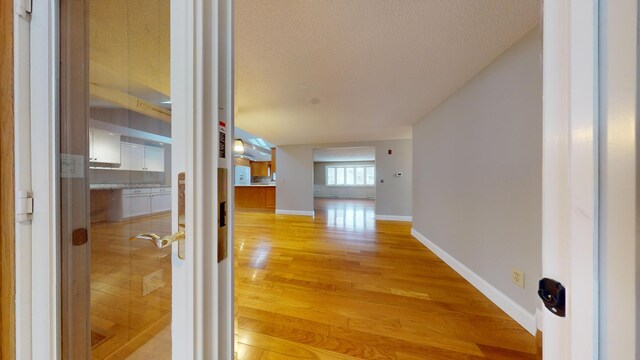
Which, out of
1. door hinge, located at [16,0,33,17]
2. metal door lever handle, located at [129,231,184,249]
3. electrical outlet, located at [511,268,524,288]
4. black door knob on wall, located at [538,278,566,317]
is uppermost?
door hinge, located at [16,0,33,17]

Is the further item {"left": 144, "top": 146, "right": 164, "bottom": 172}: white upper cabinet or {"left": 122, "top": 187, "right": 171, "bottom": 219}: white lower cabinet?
{"left": 122, "top": 187, "right": 171, "bottom": 219}: white lower cabinet

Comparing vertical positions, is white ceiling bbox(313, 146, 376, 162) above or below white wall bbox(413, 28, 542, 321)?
above

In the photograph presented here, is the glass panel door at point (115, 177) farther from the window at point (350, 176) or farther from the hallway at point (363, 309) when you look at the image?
the window at point (350, 176)

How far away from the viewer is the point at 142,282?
0.89 meters

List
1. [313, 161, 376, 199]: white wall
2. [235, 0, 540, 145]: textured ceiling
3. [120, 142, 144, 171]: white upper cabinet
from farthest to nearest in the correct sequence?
[313, 161, 376, 199]: white wall, [235, 0, 540, 145]: textured ceiling, [120, 142, 144, 171]: white upper cabinet

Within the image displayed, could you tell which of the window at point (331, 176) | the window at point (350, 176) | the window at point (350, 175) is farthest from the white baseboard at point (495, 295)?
the window at point (331, 176)

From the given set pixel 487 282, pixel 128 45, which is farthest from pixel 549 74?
pixel 487 282

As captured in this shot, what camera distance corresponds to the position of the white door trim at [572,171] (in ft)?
1.02

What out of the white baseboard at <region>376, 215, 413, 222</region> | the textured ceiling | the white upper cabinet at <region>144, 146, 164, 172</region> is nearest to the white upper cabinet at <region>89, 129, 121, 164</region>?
the white upper cabinet at <region>144, 146, 164, 172</region>

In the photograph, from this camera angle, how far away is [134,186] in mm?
830

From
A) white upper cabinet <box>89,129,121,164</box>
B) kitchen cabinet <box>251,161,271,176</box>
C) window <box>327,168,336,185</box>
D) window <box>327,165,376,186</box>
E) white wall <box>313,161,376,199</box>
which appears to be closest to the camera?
white upper cabinet <box>89,129,121,164</box>

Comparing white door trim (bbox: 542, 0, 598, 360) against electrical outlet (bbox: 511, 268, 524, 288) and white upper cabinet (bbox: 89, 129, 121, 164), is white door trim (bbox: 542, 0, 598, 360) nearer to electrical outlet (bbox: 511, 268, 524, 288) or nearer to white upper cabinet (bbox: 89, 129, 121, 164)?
white upper cabinet (bbox: 89, 129, 121, 164)

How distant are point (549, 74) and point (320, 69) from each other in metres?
1.69

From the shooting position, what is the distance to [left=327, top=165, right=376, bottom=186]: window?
9776mm
